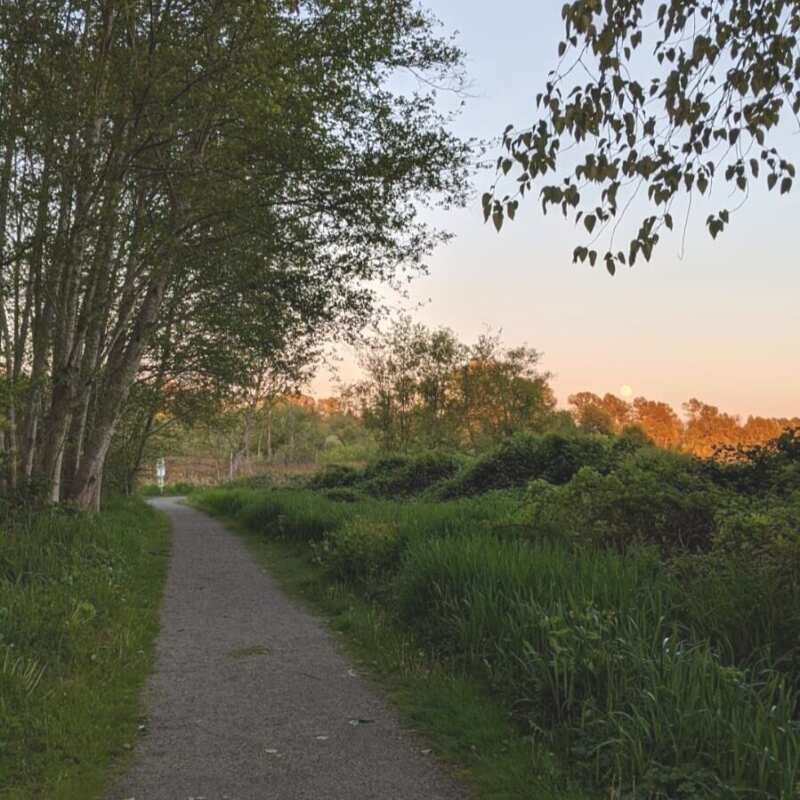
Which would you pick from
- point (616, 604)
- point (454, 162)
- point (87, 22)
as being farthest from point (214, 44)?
point (616, 604)

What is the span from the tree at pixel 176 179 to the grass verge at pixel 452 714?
5163 mm

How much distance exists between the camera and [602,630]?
14.4ft

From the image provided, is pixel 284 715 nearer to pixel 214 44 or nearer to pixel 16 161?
pixel 214 44

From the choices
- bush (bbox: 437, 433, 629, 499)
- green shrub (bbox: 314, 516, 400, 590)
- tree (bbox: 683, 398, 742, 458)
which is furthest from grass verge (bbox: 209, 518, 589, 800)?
tree (bbox: 683, 398, 742, 458)

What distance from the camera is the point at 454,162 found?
1257 centimetres

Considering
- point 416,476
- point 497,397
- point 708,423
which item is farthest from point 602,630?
point 708,423

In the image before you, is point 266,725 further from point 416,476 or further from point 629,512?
point 416,476

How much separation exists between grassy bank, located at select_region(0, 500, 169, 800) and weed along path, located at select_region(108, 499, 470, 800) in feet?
0.68

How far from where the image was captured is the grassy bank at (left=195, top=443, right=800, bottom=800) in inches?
130

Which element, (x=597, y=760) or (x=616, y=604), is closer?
(x=597, y=760)

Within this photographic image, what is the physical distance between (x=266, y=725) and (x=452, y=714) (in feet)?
3.89

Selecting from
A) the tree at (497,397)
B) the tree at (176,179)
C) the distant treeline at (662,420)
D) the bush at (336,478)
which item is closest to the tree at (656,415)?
the distant treeline at (662,420)

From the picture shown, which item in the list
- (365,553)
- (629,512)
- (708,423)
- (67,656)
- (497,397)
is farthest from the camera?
(708,423)

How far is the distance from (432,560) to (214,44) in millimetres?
6552
